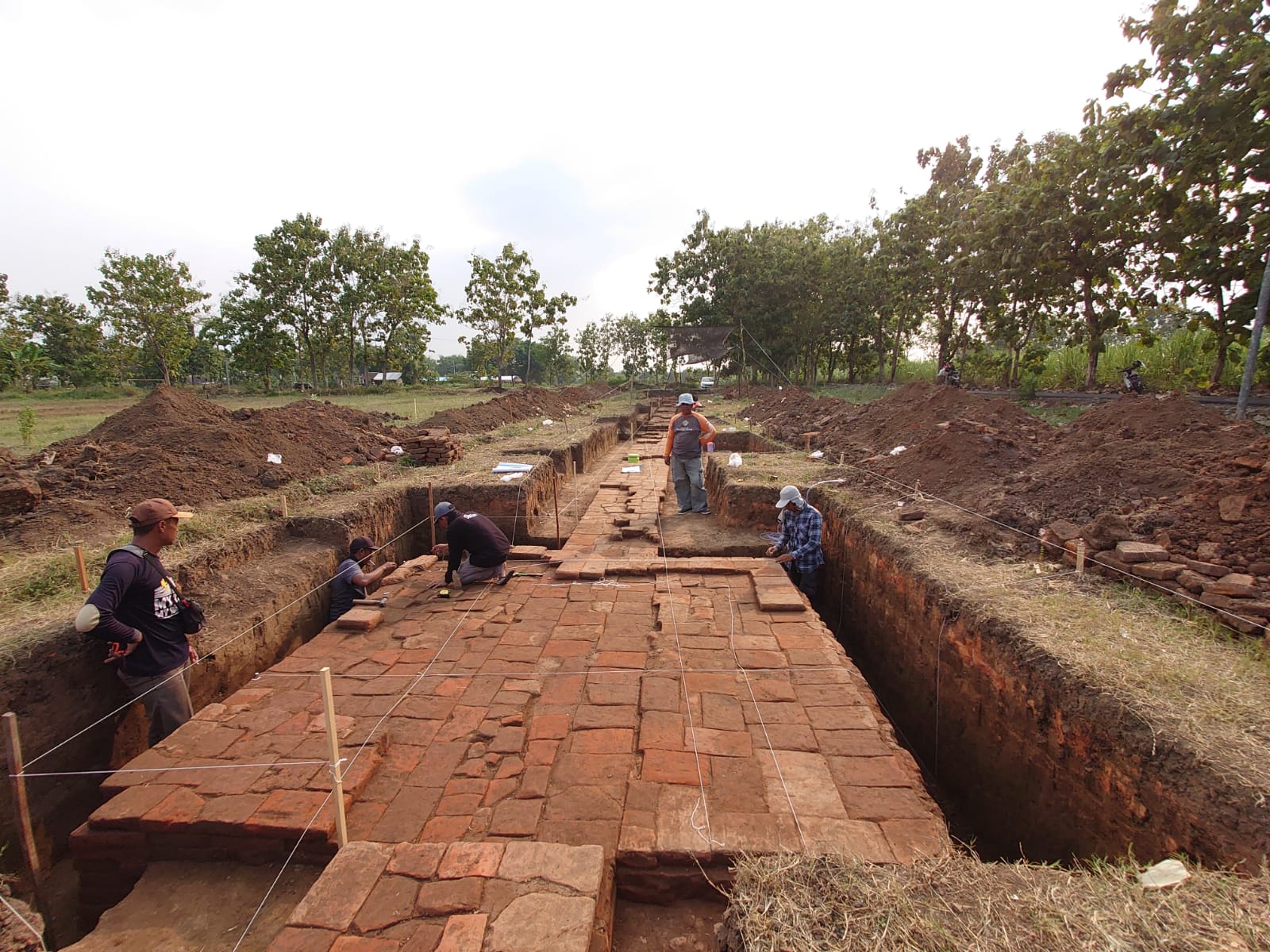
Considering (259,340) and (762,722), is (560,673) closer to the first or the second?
(762,722)

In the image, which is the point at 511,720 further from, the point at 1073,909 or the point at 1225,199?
the point at 1225,199

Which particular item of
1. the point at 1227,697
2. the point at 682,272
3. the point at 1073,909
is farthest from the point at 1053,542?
the point at 682,272

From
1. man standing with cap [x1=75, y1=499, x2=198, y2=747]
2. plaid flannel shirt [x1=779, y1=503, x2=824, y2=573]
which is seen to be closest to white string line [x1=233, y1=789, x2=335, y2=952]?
man standing with cap [x1=75, y1=499, x2=198, y2=747]

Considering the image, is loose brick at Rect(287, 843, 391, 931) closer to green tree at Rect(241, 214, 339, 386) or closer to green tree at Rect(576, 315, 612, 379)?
green tree at Rect(241, 214, 339, 386)

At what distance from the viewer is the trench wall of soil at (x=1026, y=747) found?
91.7 inches

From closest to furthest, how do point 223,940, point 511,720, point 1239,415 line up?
point 223,940, point 511,720, point 1239,415

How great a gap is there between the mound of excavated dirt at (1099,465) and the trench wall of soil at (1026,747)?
1.52 m

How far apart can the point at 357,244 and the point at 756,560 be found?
1141 inches

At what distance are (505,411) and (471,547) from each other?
1213cm

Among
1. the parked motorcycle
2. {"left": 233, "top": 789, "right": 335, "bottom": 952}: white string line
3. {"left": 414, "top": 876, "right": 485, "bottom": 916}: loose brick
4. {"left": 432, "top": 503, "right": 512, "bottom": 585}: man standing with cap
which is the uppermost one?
the parked motorcycle

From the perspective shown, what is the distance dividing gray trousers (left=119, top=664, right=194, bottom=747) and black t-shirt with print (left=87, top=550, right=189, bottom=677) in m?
0.04

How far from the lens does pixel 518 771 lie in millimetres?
2881

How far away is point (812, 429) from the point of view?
13.0 metres

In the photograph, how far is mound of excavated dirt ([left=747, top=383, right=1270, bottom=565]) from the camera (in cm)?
401
